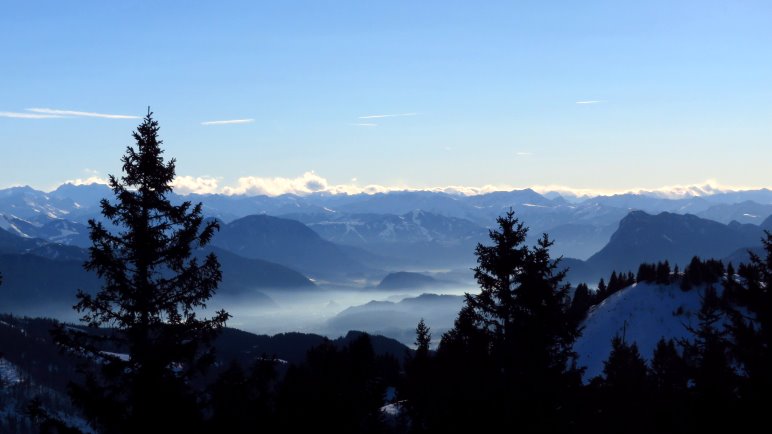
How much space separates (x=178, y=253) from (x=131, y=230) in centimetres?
177

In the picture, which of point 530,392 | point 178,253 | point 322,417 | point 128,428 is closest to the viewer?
point 128,428

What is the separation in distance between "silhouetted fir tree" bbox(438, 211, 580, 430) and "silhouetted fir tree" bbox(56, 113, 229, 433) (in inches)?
394

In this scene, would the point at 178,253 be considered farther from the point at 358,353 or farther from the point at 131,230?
the point at 358,353

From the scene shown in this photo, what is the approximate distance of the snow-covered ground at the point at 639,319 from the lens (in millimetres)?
107812

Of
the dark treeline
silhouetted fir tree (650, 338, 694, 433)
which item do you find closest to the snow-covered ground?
silhouetted fir tree (650, 338, 694, 433)

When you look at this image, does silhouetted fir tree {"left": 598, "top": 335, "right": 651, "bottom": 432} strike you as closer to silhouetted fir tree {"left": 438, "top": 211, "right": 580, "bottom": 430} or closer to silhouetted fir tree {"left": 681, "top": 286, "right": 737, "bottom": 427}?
silhouetted fir tree {"left": 438, "top": 211, "right": 580, "bottom": 430}

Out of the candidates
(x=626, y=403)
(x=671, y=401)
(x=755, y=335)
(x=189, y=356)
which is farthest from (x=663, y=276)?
(x=189, y=356)

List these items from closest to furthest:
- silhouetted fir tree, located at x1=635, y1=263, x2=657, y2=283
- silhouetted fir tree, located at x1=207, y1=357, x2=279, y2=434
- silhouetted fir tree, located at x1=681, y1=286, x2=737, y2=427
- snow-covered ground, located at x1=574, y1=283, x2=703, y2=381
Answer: silhouetted fir tree, located at x1=681, y1=286, x2=737, y2=427, silhouetted fir tree, located at x1=207, y1=357, x2=279, y2=434, snow-covered ground, located at x1=574, y1=283, x2=703, y2=381, silhouetted fir tree, located at x1=635, y1=263, x2=657, y2=283

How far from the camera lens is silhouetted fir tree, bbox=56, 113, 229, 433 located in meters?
21.1

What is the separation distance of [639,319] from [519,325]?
91792 mm

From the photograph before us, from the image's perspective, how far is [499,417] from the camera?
21797 millimetres

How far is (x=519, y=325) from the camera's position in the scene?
94.2 feet

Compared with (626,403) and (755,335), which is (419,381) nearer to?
(626,403)

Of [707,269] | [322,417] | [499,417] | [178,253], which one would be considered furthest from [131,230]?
[707,269]
